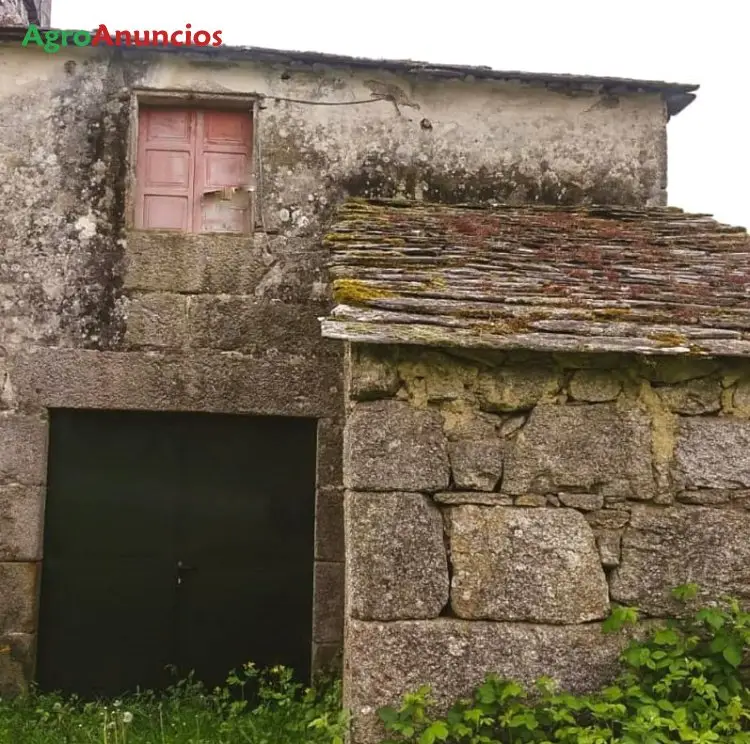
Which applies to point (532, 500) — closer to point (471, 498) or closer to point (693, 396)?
point (471, 498)

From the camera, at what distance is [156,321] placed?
5.38 meters

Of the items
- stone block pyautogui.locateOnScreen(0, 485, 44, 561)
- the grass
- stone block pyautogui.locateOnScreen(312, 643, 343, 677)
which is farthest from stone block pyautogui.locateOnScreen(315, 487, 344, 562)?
stone block pyautogui.locateOnScreen(0, 485, 44, 561)

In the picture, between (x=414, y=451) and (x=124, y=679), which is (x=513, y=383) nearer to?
(x=414, y=451)

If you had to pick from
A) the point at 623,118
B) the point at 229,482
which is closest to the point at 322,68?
the point at 623,118

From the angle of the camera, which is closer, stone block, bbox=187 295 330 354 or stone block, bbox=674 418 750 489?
stone block, bbox=674 418 750 489

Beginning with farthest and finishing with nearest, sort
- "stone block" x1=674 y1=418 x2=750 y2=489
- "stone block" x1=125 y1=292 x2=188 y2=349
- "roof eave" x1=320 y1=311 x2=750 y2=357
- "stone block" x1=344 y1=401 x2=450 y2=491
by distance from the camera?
"stone block" x1=125 y1=292 x2=188 y2=349
"stone block" x1=674 y1=418 x2=750 y2=489
"stone block" x1=344 y1=401 x2=450 y2=491
"roof eave" x1=320 y1=311 x2=750 y2=357

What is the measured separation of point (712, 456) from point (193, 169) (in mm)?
3872

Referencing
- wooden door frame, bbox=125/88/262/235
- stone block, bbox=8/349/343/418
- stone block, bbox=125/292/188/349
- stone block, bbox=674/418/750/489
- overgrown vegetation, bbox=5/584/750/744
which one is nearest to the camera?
overgrown vegetation, bbox=5/584/750/744

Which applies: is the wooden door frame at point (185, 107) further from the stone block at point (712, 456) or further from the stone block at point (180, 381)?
the stone block at point (712, 456)

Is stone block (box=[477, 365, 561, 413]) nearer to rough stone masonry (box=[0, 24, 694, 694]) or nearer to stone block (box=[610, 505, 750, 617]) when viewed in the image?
stone block (box=[610, 505, 750, 617])

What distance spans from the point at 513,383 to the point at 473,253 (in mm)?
1045

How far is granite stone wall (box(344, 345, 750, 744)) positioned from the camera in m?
3.33

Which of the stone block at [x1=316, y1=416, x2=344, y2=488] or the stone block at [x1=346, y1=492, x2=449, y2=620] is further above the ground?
the stone block at [x1=316, y1=416, x2=344, y2=488]

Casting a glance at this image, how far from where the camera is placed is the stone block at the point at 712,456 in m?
3.50
